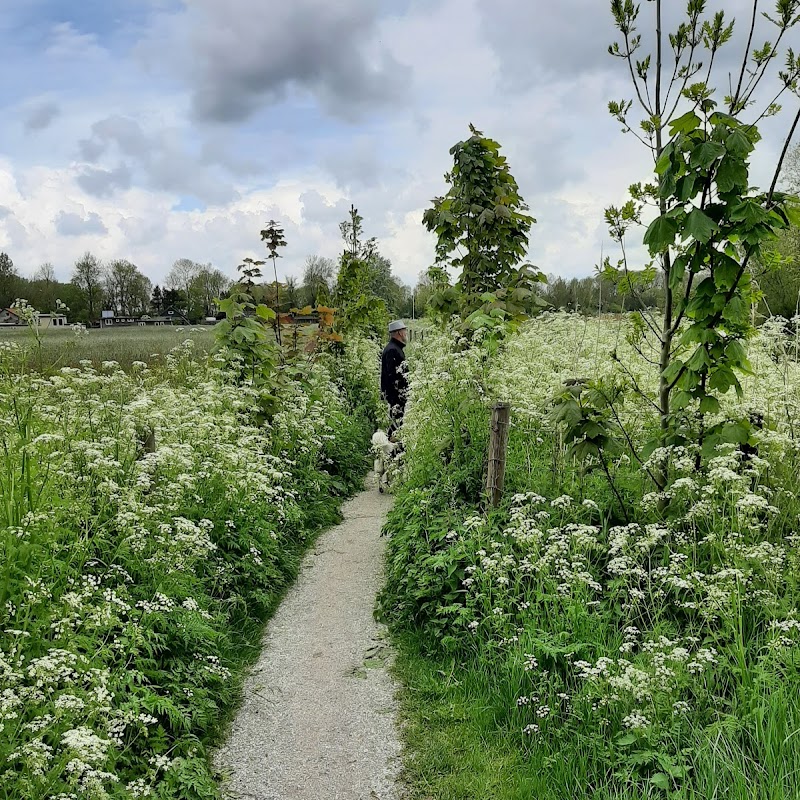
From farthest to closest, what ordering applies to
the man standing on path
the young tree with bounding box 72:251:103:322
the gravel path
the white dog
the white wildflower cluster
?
the young tree with bounding box 72:251:103:322, the man standing on path, the white dog, the gravel path, the white wildflower cluster

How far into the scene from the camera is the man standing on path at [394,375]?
1110 centimetres

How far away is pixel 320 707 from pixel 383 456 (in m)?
5.56

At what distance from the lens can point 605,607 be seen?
448cm


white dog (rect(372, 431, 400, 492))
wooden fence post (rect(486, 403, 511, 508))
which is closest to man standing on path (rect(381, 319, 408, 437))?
white dog (rect(372, 431, 400, 492))

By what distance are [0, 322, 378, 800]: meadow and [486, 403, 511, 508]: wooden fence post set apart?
224 cm

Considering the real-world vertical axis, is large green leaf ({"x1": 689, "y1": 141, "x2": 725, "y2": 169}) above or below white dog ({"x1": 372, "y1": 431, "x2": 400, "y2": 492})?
above

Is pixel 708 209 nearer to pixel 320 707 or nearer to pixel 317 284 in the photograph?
pixel 320 707

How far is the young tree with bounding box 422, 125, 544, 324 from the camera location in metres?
10.2

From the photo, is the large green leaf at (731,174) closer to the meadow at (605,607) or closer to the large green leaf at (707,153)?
the large green leaf at (707,153)

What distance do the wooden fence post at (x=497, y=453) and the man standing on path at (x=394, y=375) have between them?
4.98 m

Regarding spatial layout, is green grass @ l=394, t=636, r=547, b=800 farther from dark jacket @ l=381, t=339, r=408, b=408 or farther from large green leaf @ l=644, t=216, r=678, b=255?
dark jacket @ l=381, t=339, r=408, b=408

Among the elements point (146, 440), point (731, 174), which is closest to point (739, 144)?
point (731, 174)

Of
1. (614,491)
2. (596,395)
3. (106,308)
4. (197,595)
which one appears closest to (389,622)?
(197,595)

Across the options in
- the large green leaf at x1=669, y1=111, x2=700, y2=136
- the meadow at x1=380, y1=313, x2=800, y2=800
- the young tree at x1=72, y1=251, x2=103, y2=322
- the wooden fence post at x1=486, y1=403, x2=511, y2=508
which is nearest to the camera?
the meadow at x1=380, y1=313, x2=800, y2=800
